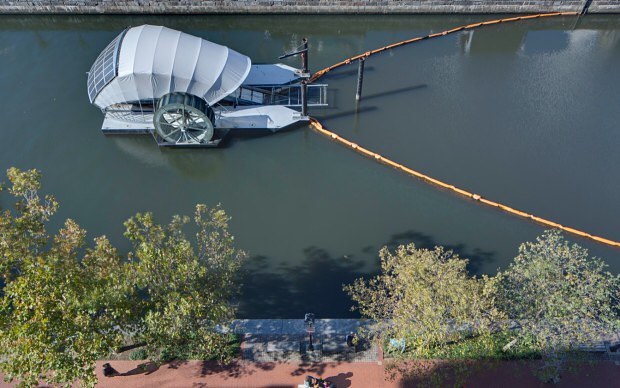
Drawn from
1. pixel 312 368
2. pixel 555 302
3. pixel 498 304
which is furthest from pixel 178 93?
pixel 555 302

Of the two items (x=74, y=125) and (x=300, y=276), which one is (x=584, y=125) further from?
(x=74, y=125)

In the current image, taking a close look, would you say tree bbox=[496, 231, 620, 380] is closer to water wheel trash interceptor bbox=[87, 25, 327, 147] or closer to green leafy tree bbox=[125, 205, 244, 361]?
green leafy tree bbox=[125, 205, 244, 361]

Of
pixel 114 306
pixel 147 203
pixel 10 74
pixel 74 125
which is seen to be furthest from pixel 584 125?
pixel 10 74

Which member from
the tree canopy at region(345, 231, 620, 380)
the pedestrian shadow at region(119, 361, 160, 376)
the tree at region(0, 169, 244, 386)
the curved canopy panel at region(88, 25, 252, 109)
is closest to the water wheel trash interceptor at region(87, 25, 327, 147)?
the curved canopy panel at region(88, 25, 252, 109)

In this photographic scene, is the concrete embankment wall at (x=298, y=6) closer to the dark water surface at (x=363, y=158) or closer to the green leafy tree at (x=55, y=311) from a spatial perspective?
the dark water surface at (x=363, y=158)

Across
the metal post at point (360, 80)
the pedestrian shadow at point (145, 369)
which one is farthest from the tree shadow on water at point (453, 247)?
the pedestrian shadow at point (145, 369)
